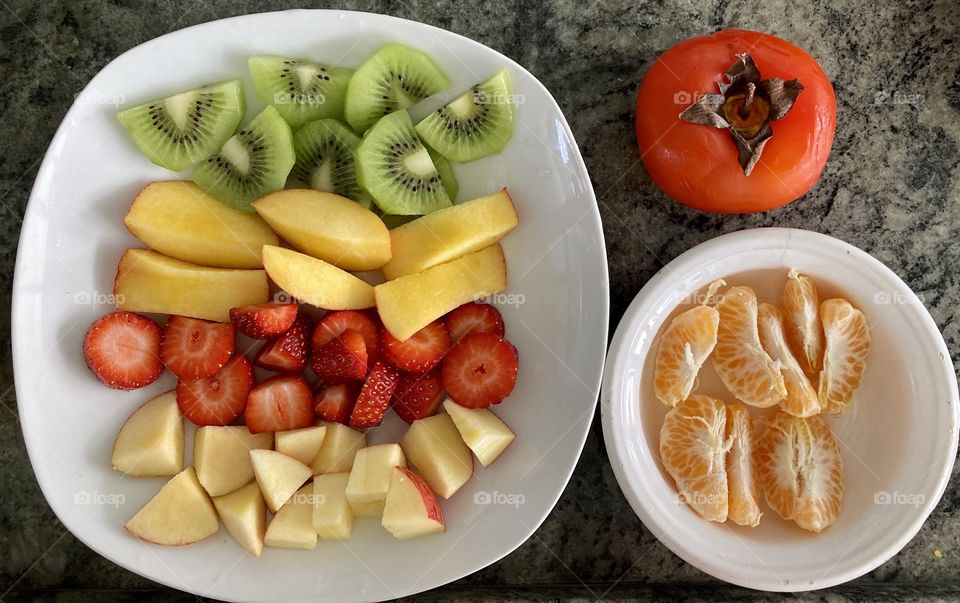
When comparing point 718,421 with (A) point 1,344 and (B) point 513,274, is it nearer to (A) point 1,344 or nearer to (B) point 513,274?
(B) point 513,274

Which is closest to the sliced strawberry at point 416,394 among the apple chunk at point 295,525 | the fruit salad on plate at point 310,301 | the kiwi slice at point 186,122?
the fruit salad on plate at point 310,301

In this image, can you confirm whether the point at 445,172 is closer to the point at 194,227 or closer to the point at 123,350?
the point at 194,227

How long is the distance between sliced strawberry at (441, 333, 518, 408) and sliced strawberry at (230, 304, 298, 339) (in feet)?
0.96

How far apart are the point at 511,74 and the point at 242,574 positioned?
3.23 feet

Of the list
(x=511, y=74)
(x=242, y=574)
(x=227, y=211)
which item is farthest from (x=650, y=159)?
(x=242, y=574)

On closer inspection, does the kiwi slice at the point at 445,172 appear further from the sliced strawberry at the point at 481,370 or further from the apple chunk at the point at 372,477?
the apple chunk at the point at 372,477

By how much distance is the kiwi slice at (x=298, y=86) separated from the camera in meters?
1.26

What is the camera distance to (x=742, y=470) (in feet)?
4.19

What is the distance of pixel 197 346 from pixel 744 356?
96 cm

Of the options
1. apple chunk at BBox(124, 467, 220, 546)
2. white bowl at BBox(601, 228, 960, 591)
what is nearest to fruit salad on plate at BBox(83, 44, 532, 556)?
apple chunk at BBox(124, 467, 220, 546)

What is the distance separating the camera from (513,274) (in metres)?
1.30

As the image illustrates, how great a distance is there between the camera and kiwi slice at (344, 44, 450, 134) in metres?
1.26

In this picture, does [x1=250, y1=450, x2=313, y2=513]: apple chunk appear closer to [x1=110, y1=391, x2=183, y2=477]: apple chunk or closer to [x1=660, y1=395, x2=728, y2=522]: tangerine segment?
[x1=110, y1=391, x2=183, y2=477]: apple chunk

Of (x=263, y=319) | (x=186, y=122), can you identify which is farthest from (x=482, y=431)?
(x=186, y=122)
